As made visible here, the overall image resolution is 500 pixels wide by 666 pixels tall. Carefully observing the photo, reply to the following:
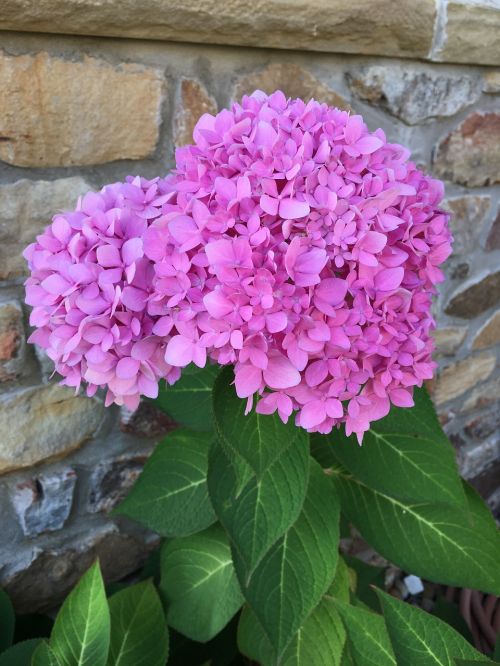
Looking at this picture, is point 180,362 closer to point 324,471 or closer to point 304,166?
point 304,166

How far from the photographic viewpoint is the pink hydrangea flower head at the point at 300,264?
575 millimetres

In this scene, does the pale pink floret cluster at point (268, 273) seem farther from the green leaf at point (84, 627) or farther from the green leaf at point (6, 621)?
the green leaf at point (6, 621)

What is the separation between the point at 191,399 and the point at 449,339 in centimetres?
85

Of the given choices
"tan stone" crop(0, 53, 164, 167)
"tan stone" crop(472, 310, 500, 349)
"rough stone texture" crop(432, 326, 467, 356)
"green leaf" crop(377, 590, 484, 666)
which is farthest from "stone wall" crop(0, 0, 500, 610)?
"green leaf" crop(377, 590, 484, 666)

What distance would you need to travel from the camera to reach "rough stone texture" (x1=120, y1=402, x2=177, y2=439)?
117 centimetres

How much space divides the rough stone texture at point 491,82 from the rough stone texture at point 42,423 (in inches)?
Result: 40.2

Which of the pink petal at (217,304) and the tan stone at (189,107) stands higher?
the tan stone at (189,107)

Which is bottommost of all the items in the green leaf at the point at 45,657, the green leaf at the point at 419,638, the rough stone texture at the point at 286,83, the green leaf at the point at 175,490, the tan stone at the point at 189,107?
the green leaf at the point at 45,657

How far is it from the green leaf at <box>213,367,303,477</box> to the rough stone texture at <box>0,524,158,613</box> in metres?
0.63

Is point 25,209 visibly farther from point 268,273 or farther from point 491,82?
Answer: point 491,82

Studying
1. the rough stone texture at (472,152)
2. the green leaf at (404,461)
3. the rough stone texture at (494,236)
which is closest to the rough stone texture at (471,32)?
the rough stone texture at (472,152)

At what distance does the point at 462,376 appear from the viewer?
5.56 ft

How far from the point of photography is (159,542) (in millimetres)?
1329

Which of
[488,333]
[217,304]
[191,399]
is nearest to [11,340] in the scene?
[191,399]
